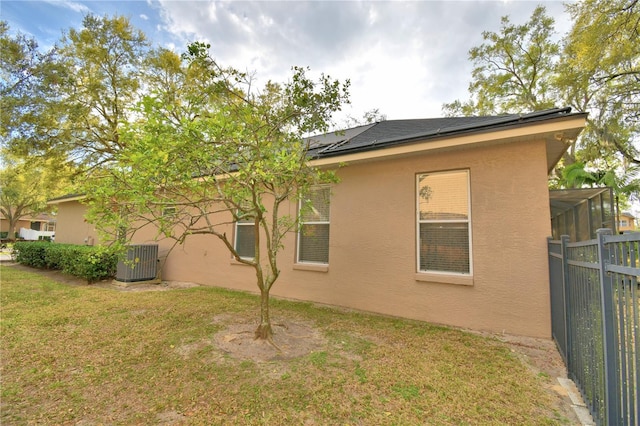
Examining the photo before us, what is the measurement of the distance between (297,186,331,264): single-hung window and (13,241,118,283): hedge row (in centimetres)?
458

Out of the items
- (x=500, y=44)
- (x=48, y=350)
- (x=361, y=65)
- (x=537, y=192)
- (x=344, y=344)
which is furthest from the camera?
(x=500, y=44)

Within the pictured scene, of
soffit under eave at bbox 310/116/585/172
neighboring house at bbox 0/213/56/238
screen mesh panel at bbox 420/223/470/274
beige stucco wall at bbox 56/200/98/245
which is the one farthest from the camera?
neighboring house at bbox 0/213/56/238

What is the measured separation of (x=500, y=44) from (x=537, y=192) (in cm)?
1900

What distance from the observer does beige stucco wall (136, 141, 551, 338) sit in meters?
4.32

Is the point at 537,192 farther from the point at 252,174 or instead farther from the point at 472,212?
the point at 252,174

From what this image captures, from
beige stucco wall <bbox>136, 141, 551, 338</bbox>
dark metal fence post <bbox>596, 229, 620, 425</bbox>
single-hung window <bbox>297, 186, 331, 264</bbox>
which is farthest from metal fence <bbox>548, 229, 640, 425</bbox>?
single-hung window <bbox>297, 186, 331, 264</bbox>

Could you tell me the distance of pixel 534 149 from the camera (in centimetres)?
438

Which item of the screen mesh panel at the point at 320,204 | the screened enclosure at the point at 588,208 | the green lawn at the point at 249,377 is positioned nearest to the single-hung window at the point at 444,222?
the green lawn at the point at 249,377

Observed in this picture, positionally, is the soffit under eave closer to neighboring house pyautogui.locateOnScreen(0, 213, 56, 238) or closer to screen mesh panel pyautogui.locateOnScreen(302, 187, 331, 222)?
screen mesh panel pyautogui.locateOnScreen(302, 187, 331, 222)

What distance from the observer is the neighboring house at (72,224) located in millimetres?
13758

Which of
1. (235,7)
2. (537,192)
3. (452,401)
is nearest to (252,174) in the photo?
(452,401)

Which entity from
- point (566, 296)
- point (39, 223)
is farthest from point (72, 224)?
point (39, 223)

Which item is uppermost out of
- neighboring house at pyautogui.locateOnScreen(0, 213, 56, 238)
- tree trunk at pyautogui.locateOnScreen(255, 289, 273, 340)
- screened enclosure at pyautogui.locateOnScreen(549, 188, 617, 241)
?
neighboring house at pyautogui.locateOnScreen(0, 213, 56, 238)

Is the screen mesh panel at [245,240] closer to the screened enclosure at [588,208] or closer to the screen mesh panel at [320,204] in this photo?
the screen mesh panel at [320,204]
